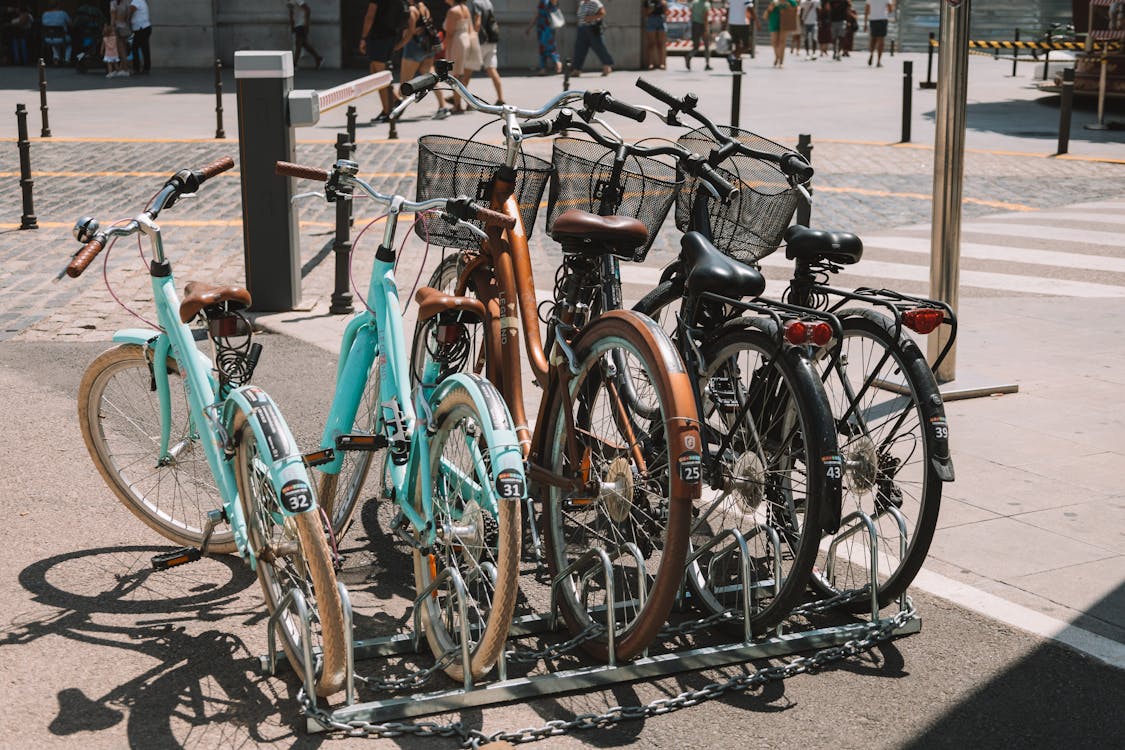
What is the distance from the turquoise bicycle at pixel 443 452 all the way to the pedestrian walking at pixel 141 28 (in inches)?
1053

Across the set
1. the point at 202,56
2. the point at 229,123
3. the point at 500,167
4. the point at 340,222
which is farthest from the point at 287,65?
the point at 202,56

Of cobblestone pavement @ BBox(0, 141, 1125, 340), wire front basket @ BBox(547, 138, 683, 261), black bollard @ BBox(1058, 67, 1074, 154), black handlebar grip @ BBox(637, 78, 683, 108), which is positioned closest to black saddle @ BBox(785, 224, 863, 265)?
wire front basket @ BBox(547, 138, 683, 261)

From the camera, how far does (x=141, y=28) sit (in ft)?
96.9

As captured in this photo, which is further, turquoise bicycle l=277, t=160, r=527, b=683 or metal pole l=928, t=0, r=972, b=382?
metal pole l=928, t=0, r=972, b=382

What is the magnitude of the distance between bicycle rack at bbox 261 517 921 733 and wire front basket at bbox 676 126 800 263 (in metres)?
1.27

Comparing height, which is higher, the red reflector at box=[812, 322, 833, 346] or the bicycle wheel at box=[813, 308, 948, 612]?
the red reflector at box=[812, 322, 833, 346]

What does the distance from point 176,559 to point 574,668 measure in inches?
54.6

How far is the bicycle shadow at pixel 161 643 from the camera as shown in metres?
3.86

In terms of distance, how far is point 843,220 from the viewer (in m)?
12.9

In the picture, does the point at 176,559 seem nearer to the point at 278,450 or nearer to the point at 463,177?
the point at 278,450

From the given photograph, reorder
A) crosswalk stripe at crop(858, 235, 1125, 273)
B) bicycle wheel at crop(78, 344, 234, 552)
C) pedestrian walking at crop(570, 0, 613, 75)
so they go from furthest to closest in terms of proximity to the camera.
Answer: pedestrian walking at crop(570, 0, 613, 75), crosswalk stripe at crop(858, 235, 1125, 273), bicycle wheel at crop(78, 344, 234, 552)

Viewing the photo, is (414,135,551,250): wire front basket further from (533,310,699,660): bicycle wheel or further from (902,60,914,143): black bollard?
(902,60,914,143): black bollard

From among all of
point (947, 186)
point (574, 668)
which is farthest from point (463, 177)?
point (947, 186)

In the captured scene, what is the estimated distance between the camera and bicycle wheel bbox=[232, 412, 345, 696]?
3.71 metres
